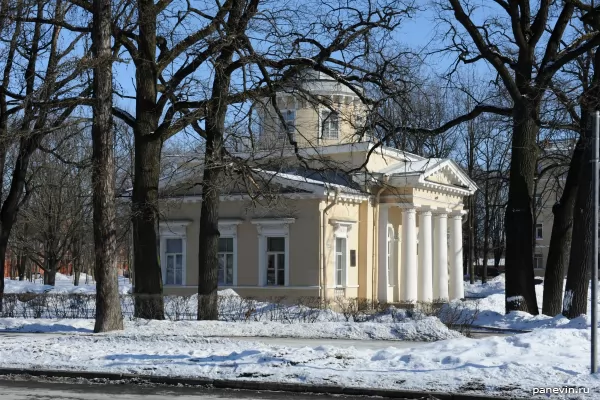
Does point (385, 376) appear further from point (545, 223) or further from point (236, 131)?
point (545, 223)

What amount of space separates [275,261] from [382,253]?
527cm

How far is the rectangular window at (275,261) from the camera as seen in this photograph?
112 ft

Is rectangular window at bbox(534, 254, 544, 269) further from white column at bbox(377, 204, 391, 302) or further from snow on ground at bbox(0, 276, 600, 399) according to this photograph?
snow on ground at bbox(0, 276, 600, 399)

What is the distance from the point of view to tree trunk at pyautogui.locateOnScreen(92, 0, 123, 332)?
60.4ft

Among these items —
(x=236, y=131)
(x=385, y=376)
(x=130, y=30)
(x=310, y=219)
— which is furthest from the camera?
(x=310, y=219)

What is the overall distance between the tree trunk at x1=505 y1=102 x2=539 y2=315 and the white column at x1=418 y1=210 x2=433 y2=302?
46.4ft

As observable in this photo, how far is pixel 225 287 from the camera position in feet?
114

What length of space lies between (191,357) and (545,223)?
81928 mm

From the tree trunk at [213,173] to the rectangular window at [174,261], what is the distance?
13.5 meters

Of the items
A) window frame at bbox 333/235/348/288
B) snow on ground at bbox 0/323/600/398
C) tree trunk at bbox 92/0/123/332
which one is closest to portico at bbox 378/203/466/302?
window frame at bbox 333/235/348/288

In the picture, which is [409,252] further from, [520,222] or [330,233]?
[520,222]

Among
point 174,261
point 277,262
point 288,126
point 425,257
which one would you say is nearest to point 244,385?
point 288,126

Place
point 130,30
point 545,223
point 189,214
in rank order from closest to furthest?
point 130,30 < point 189,214 < point 545,223

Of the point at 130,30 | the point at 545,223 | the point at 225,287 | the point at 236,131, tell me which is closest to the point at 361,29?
the point at 236,131
